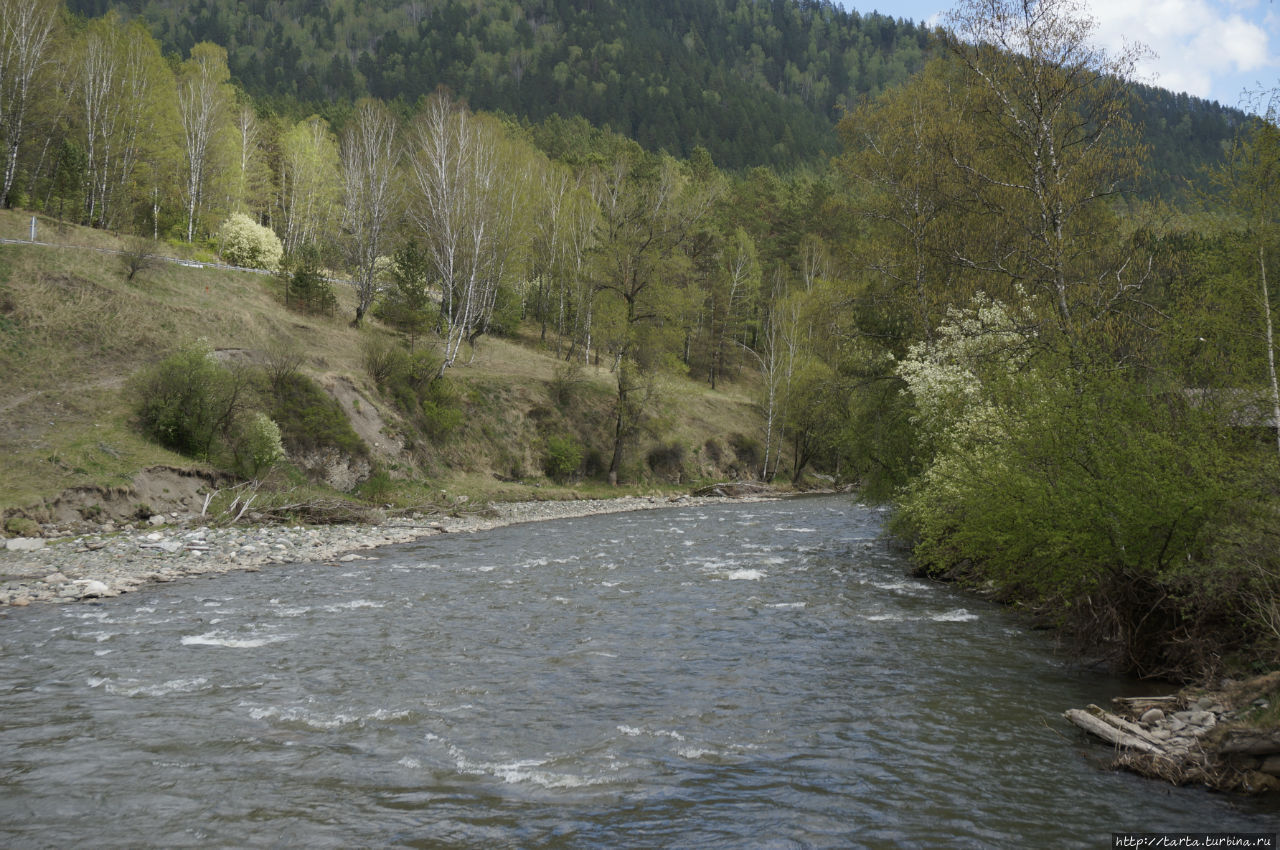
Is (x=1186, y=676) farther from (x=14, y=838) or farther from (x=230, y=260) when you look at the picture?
(x=230, y=260)

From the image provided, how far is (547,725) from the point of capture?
936 cm

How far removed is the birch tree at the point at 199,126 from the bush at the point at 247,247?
8.15ft

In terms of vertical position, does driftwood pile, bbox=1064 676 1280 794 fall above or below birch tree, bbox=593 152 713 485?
below

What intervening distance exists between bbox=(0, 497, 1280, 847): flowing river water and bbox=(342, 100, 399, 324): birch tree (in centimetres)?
3327

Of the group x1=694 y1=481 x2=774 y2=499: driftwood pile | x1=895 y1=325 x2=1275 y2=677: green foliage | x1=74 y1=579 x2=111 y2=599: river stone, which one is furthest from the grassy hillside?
x1=895 y1=325 x2=1275 y2=677: green foliage

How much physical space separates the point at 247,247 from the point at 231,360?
20.9 metres

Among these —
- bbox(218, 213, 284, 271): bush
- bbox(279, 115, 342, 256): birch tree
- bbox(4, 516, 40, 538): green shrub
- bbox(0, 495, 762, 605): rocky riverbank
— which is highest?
bbox(279, 115, 342, 256): birch tree

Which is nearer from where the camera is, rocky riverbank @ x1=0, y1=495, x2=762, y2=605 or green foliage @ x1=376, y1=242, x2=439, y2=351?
rocky riverbank @ x1=0, y1=495, x2=762, y2=605

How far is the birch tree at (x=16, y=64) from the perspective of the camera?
137 feet

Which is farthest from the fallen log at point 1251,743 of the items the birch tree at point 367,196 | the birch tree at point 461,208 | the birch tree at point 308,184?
the birch tree at point 308,184

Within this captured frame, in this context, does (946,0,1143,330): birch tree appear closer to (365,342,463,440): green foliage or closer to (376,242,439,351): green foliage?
(365,342,463,440): green foliage

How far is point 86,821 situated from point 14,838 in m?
0.48

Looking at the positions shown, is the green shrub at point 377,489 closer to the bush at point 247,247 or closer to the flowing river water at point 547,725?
the flowing river water at point 547,725

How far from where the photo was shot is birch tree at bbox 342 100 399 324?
46312mm
